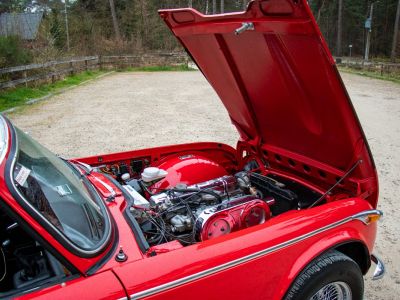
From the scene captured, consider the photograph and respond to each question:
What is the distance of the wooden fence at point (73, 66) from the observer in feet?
44.7

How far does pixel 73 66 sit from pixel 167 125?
12424 millimetres

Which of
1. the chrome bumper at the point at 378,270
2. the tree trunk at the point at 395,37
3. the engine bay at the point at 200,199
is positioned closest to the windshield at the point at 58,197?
the engine bay at the point at 200,199

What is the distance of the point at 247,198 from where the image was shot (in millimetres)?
3002

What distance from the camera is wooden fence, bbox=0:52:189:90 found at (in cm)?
1361

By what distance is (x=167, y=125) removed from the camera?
9.66m

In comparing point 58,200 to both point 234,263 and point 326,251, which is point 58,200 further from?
point 326,251

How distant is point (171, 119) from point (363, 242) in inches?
320

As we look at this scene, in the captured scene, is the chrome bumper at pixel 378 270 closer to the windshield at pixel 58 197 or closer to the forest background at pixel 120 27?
the windshield at pixel 58 197

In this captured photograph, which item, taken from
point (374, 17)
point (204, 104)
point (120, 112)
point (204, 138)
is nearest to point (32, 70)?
point (120, 112)

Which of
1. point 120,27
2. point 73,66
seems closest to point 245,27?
point 73,66

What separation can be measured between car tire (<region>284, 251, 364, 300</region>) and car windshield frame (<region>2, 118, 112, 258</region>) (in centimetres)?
120

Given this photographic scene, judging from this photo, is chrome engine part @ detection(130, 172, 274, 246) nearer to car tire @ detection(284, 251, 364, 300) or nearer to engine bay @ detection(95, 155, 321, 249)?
engine bay @ detection(95, 155, 321, 249)

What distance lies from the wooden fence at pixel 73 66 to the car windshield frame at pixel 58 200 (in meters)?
11.7

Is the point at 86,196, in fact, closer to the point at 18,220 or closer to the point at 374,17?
the point at 18,220
